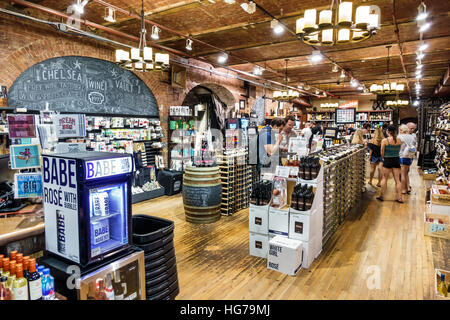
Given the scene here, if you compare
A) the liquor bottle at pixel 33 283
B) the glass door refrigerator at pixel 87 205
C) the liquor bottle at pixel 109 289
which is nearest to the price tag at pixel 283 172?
the glass door refrigerator at pixel 87 205

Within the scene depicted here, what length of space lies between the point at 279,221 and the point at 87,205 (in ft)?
8.13

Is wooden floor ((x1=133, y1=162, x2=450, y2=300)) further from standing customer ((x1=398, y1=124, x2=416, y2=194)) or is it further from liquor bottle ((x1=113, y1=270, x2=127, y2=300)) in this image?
standing customer ((x1=398, y1=124, x2=416, y2=194))

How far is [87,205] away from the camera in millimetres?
1735

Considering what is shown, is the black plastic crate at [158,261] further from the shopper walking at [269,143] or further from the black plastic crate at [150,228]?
the shopper walking at [269,143]

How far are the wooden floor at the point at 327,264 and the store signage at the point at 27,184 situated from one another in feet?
5.60

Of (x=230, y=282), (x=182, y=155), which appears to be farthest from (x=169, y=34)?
(x=230, y=282)

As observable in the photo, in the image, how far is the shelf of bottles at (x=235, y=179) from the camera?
542 centimetres

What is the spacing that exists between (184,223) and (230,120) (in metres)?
5.27

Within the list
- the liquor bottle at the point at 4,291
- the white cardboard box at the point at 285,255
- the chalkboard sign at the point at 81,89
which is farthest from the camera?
the chalkboard sign at the point at 81,89

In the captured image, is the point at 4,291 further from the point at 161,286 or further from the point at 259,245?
the point at 259,245

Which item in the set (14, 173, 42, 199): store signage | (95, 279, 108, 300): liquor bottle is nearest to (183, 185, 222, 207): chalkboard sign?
(14, 173, 42, 199): store signage

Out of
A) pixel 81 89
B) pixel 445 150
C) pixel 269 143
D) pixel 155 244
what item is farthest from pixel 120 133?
pixel 445 150

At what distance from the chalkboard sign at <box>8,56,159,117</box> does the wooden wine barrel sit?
279 centimetres

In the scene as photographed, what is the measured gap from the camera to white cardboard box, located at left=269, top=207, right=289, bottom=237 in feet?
11.8
